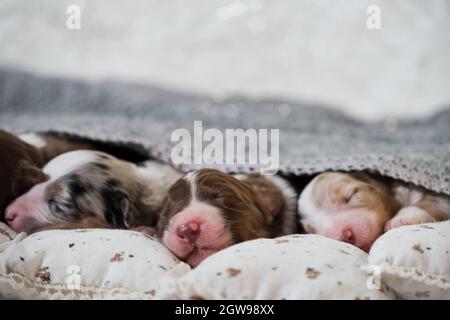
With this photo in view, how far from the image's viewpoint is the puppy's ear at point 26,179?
1446mm

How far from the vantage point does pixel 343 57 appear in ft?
7.67

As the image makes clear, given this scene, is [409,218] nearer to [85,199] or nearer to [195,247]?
[195,247]

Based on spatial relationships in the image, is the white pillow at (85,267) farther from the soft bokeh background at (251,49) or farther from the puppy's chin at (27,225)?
the soft bokeh background at (251,49)

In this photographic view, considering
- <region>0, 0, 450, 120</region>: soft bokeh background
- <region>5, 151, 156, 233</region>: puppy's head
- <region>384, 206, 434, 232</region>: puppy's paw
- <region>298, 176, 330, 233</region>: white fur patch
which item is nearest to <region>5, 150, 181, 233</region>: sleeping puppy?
<region>5, 151, 156, 233</region>: puppy's head

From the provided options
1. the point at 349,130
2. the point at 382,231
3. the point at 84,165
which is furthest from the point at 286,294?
the point at 349,130

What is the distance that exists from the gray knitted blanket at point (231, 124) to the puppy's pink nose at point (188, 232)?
318 mm

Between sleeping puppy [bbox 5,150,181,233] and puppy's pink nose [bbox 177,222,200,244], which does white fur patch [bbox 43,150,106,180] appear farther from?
puppy's pink nose [bbox 177,222,200,244]

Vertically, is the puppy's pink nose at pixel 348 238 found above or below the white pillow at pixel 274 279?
below

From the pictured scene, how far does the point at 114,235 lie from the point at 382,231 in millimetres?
602

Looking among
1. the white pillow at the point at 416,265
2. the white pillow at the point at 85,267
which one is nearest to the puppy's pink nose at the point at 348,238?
the white pillow at the point at 416,265

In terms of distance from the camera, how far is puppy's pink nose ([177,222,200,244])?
1.25 meters

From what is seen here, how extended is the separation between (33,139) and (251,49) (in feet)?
3.23

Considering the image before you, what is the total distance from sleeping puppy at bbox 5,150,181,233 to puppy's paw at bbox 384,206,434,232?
0.52 metres

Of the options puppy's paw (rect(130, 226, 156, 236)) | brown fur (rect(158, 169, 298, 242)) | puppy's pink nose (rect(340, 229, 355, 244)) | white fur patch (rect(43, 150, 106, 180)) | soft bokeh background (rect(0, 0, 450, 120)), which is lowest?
puppy's pink nose (rect(340, 229, 355, 244))
